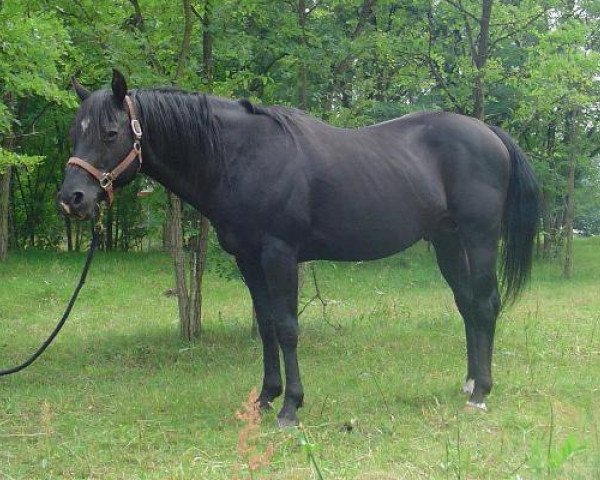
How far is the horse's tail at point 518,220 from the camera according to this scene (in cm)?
555

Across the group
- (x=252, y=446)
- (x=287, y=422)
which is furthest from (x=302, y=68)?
(x=252, y=446)

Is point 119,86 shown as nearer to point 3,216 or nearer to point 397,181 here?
point 397,181

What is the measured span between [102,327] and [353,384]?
177 inches

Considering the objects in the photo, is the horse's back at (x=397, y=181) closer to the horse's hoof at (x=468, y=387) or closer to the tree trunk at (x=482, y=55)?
the horse's hoof at (x=468, y=387)

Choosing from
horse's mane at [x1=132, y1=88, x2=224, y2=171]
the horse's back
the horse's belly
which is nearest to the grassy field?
the horse's belly

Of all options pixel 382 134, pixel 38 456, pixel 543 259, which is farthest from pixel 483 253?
pixel 543 259

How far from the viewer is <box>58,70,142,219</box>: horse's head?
4.20 metres

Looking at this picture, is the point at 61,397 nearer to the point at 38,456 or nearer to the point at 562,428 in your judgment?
the point at 38,456

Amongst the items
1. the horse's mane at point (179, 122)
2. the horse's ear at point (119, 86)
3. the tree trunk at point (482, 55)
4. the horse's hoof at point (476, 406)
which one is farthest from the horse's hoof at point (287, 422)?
the tree trunk at point (482, 55)

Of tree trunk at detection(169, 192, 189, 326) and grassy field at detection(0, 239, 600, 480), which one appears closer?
grassy field at detection(0, 239, 600, 480)

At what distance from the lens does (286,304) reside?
4.67m

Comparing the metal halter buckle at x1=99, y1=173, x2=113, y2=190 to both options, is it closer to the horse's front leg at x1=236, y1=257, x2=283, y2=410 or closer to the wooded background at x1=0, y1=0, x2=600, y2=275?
the horse's front leg at x1=236, y1=257, x2=283, y2=410

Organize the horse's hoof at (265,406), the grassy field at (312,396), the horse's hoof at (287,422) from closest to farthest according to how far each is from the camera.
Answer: the grassy field at (312,396)
the horse's hoof at (287,422)
the horse's hoof at (265,406)

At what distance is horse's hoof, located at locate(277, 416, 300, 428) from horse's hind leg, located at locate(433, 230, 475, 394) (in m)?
1.59
